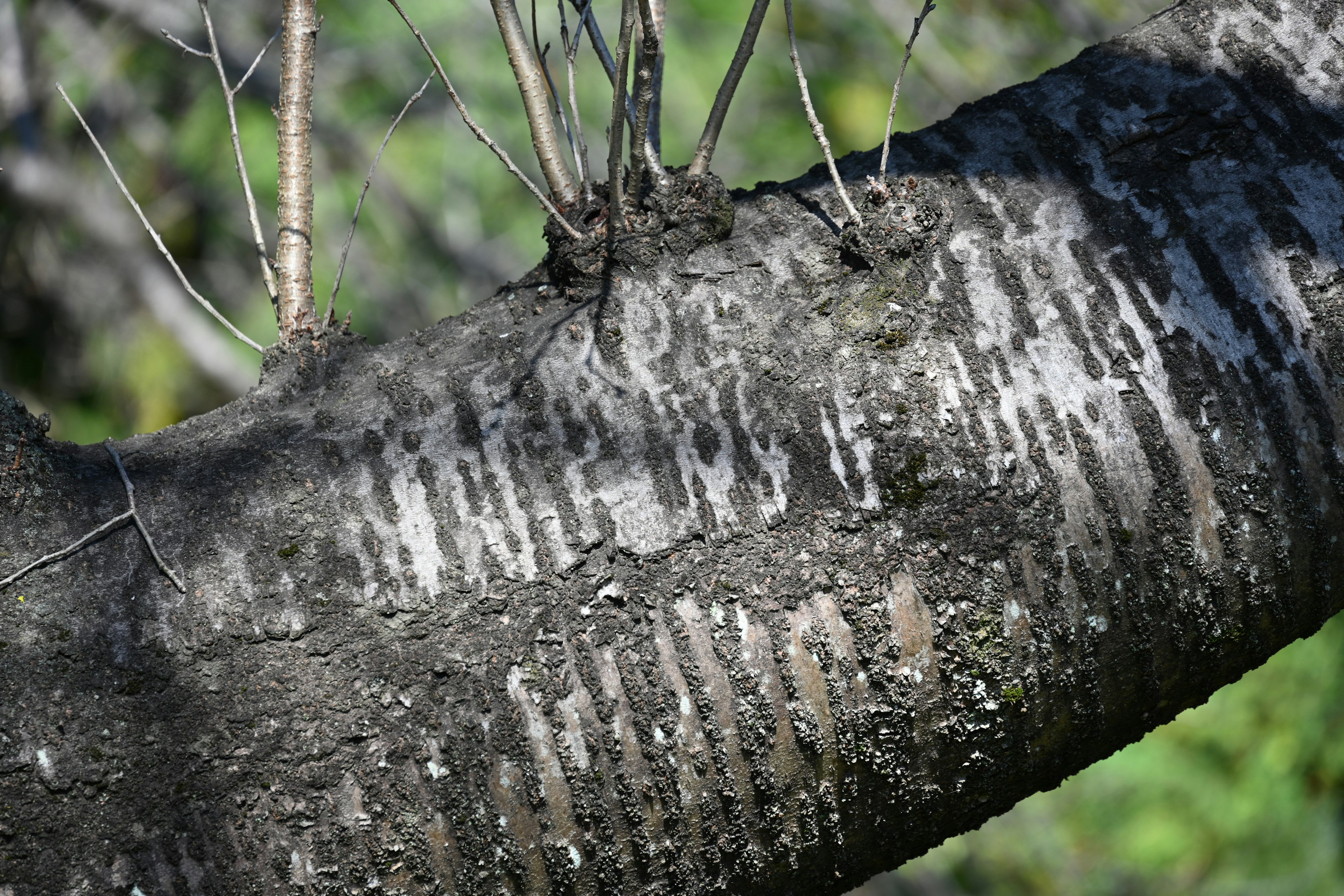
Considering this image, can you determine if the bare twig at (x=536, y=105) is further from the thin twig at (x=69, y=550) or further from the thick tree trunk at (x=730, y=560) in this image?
the thin twig at (x=69, y=550)

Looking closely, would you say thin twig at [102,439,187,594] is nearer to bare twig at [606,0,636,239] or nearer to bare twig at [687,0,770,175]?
bare twig at [606,0,636,239]

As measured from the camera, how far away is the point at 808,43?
4406 mm

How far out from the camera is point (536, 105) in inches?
44.4

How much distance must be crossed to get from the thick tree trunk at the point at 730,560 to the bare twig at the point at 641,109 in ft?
0.45

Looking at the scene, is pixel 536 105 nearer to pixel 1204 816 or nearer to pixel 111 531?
pixel 111 531

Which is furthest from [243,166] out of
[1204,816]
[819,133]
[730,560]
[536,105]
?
[1204,816]

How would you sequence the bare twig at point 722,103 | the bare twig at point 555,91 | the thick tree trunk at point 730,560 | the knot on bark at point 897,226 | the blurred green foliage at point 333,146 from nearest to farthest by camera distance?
the thick tree trunk at point 730,560 < the knot on bark at point 897,226 < the bare twig at point 722,103 < the bare twig at point 555,91 < the blurred green foliage at point 333,146

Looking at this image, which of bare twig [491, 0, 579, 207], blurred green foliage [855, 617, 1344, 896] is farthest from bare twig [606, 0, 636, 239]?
blurred green foliage [855, 617, 1344, 896]

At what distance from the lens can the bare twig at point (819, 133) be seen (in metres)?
0.92

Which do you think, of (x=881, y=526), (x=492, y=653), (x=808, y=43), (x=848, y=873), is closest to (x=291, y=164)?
(x=492, y=653)

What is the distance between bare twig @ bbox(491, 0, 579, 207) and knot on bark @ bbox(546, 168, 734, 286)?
0.13m

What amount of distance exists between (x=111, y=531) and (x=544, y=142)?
2.17ft

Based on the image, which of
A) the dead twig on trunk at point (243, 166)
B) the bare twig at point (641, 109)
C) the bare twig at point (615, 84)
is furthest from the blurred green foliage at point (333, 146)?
the bare twig at point (641, 109)

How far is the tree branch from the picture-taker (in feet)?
2.82
